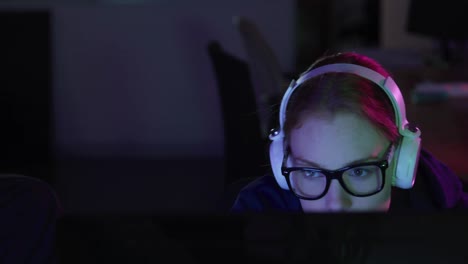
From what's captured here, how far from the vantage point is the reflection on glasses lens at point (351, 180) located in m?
0.79

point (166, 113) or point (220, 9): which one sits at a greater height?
point (220, 9)

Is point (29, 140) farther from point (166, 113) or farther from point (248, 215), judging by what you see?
point (248, 215)

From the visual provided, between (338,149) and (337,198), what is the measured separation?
0.06 metres

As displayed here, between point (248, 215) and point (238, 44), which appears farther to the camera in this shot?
point (238, 44)

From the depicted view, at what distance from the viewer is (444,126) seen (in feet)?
5.91

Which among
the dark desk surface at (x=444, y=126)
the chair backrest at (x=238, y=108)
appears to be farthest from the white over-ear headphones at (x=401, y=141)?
the chair backrest at (x=238, y=108)

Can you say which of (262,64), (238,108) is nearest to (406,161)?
(238,108)

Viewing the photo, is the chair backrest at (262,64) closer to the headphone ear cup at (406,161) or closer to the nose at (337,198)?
the headphone ear cup at (406,161)

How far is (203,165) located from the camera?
4312 mm

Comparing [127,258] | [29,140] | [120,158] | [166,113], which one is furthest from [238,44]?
[127,258]

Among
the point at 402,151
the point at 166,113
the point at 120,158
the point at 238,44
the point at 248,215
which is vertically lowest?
the point at 120,158

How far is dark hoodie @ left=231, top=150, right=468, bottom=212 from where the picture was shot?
958 millimetres

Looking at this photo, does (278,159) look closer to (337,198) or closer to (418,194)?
(337,198)

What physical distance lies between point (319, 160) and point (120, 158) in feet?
12.2
